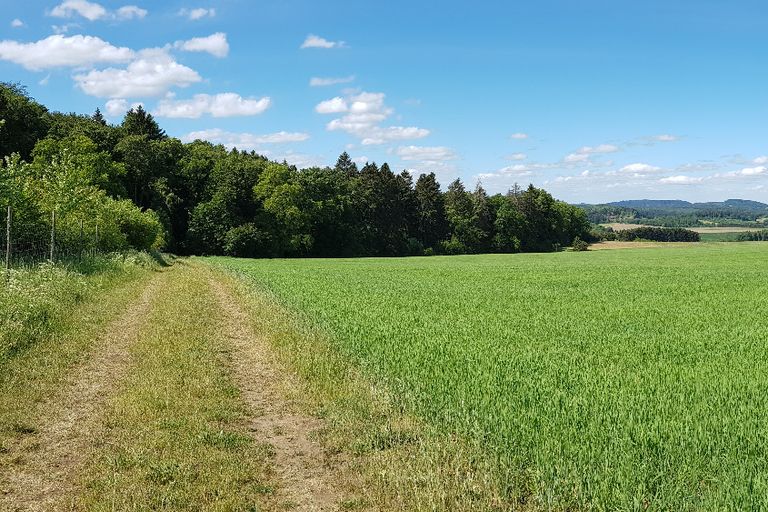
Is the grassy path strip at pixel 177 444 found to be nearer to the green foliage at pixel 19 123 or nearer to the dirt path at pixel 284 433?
the dirt path at pixel 284 433

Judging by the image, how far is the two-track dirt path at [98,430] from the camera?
19.7 feet

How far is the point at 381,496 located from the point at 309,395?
3849 mm

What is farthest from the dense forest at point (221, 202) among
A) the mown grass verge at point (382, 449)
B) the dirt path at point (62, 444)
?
the mown grass verge at point (382, 449)

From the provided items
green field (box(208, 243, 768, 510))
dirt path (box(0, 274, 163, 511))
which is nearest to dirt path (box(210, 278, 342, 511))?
green field (box(208, 243, 768, 510))

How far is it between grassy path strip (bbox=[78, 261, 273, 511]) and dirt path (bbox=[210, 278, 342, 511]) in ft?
0.71

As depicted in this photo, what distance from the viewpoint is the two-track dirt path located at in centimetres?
Answer: 600

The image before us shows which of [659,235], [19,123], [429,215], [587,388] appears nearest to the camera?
[587,388]

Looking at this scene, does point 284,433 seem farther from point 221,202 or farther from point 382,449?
point 221,202

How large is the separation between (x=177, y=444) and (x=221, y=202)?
70.6 meters

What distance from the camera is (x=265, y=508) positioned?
5.77 meters

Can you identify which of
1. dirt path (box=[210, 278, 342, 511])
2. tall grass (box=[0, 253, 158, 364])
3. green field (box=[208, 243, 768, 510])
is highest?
tall grass (box=[0, 253, 158, 364])

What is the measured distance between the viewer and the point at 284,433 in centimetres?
802

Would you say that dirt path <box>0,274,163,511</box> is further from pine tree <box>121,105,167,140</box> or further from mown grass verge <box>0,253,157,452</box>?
pine tree <box>121,105,167,140</box>

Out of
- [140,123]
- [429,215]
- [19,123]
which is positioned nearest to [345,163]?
[429,215]
